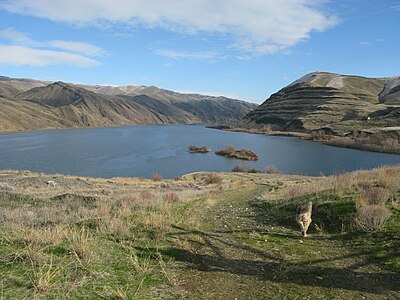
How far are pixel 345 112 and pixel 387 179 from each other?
154079mm

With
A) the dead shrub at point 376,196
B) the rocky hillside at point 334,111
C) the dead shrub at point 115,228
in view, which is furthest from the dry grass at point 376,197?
the rocky hillside at point 334,111

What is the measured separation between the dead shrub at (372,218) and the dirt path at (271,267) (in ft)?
2.77

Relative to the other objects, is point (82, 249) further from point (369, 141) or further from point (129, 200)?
point (369, 141)

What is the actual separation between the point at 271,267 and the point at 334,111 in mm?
164886

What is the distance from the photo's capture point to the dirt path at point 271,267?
6.03 metres

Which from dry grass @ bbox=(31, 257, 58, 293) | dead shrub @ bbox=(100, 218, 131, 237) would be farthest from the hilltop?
dry grass @ bbox=(31, 257, 58, 293)

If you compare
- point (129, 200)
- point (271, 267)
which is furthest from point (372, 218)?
point (129, 200)

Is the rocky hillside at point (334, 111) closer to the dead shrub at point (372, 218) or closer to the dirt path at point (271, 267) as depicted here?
the dead shrub at point (372, 218)

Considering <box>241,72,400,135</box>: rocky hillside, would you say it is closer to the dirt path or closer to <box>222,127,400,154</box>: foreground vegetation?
<box>222,127,400,154</box>: foreground vegetation

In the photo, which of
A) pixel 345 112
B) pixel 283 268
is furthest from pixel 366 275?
pixel 345 112

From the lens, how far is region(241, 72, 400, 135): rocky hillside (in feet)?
427

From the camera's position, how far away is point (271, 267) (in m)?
7.17

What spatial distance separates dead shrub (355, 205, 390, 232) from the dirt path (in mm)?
846

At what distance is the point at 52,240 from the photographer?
7.38 meters
